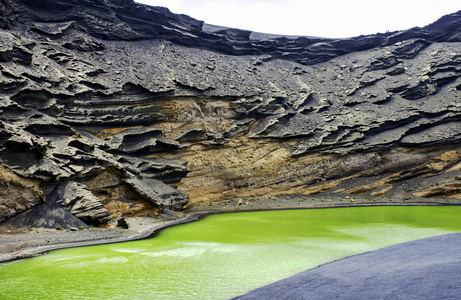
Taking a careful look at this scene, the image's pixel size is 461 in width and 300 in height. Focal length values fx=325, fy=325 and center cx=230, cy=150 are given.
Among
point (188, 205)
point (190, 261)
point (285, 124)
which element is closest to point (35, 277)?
point (190, 261)

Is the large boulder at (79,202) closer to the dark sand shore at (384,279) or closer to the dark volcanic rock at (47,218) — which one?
the dark volcanic rock at (47,218)

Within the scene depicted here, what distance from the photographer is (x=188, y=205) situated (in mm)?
26703

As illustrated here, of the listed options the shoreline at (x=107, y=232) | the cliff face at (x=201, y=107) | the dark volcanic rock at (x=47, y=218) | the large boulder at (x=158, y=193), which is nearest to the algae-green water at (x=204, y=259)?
the shoreline at (x=107, y=232)

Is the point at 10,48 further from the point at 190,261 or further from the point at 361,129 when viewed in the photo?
the point at 361,129

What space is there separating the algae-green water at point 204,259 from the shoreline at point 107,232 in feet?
2.67

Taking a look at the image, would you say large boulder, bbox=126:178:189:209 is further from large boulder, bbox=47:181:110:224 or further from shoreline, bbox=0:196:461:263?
large boulder, bbox=47:181:110:224

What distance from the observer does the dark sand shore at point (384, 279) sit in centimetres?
543

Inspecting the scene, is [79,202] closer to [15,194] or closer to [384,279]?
[15,194]

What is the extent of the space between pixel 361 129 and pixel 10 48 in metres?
29.5

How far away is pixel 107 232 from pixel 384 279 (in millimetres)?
12359

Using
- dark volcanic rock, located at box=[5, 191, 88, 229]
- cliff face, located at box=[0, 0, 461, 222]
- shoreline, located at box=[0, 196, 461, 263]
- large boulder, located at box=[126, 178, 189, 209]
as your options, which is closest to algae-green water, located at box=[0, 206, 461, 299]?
shoreline, located at box=[0, 196, 461, 263]

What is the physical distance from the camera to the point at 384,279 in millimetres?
6387

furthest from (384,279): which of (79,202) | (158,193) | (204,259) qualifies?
(158,193)

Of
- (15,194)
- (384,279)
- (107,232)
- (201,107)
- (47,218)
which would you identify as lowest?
(107,232)
